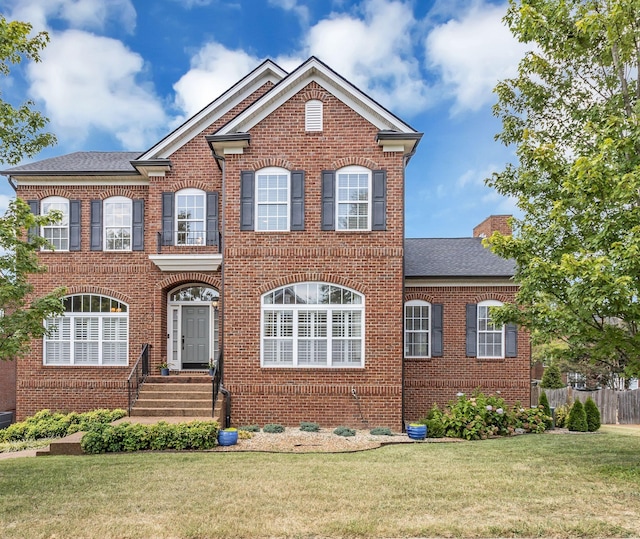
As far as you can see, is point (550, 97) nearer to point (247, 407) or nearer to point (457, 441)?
point (457, 441)

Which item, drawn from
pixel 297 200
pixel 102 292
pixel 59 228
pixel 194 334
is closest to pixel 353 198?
pixel 297 200

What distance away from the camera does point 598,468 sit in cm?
844

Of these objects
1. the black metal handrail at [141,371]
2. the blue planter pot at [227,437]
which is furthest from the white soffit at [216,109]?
the blue planter pot at [227,437]

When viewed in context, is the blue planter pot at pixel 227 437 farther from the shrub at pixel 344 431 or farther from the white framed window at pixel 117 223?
the white framed window at pixel 117 223

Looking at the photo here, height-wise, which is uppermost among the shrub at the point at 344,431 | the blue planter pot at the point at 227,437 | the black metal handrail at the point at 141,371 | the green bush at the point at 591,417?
the black metal handrail at the point at 141,371

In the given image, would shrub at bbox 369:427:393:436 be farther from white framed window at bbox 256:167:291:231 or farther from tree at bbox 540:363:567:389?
tree at bbox 540:363:567:389

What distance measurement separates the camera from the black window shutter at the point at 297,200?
12922 mm

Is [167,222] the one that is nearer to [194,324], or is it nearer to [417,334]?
[194,324]

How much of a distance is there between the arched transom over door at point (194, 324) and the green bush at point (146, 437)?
4710 millimetres

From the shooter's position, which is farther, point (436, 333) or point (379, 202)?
point (436, 333)

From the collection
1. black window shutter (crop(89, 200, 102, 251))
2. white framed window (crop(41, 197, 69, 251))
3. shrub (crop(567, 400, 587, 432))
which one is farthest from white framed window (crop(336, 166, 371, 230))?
white framed window (crop(41, 197, 69, 251))

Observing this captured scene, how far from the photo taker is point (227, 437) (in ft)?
35.0

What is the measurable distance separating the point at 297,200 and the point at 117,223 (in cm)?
621

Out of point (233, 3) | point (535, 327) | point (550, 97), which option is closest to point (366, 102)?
point (550, 97)
